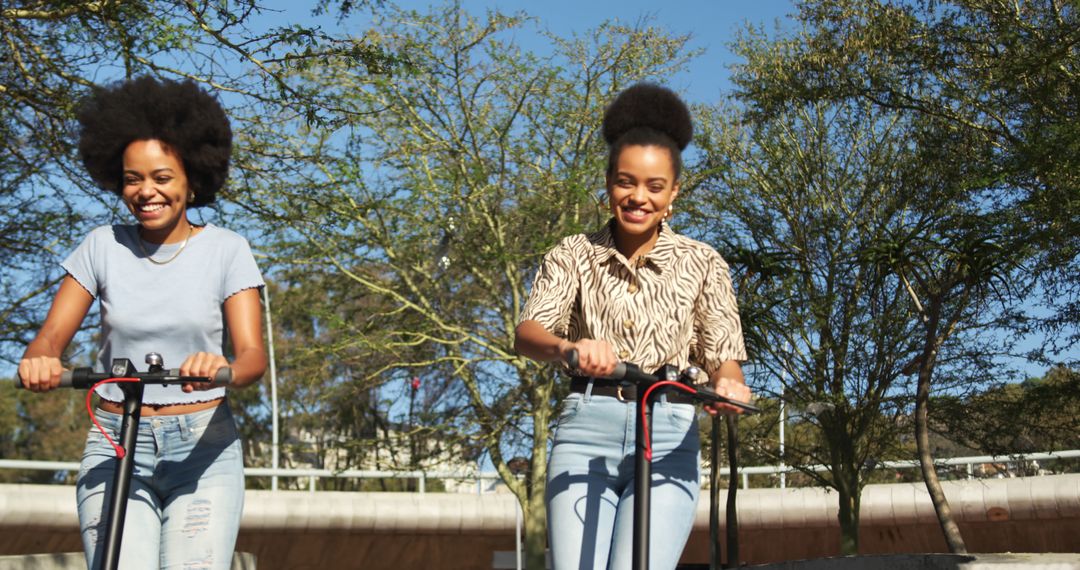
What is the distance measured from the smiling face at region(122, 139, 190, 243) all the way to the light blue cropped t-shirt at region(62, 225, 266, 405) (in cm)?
5

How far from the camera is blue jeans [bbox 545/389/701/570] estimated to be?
3262 mm

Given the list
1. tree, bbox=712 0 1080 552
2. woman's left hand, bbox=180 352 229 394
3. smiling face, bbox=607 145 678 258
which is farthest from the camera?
tree, bbox=712 0 1080 552

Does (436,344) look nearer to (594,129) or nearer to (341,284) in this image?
(341,284)

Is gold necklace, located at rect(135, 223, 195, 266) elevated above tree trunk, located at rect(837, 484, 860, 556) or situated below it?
above

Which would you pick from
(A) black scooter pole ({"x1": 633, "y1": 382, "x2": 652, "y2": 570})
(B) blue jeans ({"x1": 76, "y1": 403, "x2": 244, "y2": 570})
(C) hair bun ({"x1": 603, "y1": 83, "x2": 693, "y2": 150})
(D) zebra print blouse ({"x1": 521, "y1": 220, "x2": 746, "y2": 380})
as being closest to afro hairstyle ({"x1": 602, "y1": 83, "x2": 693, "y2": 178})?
(C) hair bun ({"x1": 603, "y1": 83, "x2": 693, "y2": 150})

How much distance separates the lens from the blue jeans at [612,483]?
3262mm

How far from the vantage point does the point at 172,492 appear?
3.42m

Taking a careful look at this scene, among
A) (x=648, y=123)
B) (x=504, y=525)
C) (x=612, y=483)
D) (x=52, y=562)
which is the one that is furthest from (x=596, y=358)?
(x=504, y=525)

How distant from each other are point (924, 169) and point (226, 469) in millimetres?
16639

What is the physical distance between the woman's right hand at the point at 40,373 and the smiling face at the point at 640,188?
166cm

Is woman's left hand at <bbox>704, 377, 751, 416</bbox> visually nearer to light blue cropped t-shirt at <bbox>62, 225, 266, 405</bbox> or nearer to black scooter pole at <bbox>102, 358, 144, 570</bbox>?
light blue cropped t-shirt at <bbox>62, 225, 266, 405</bbox>

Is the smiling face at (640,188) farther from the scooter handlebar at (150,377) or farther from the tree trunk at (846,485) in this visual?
the tree trunk at (846,485)

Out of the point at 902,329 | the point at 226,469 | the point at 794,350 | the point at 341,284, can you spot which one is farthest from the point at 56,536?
the point at 226,469

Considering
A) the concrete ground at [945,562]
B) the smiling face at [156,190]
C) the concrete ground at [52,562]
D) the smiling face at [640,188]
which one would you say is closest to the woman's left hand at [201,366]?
the smiling face at [156,190]
